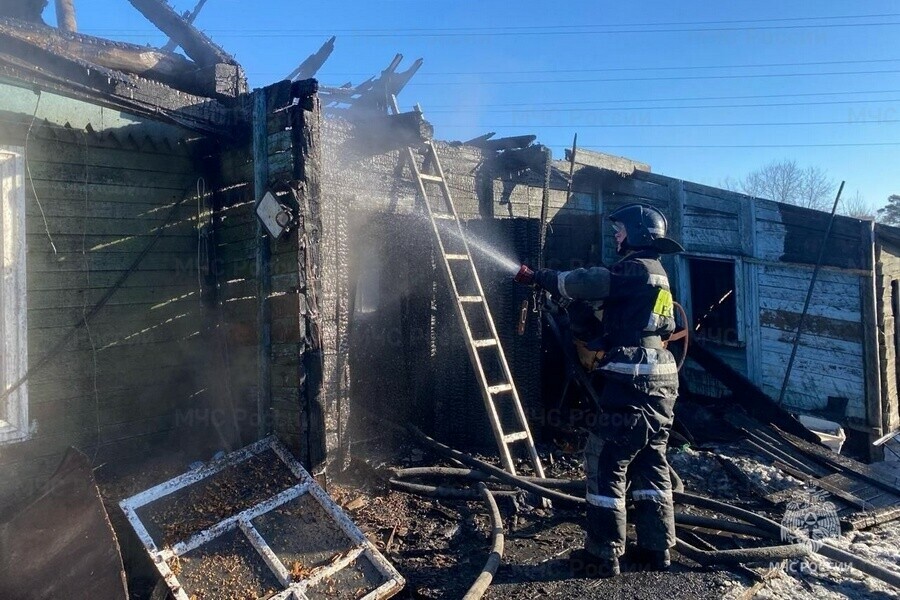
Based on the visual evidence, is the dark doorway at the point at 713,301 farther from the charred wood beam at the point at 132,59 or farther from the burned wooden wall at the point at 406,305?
the charred wood beam at the point at 132,59

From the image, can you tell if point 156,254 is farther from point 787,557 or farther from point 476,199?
point 787,557

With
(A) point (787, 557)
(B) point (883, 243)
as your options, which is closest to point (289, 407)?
(A) point (787, 557)

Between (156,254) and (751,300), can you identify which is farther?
(751,300)

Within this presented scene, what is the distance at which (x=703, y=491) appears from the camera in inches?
Answer: 213

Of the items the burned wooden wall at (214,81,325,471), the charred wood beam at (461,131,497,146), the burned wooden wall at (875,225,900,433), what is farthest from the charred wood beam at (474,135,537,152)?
the burned wooden wall at (875,225,900,433)

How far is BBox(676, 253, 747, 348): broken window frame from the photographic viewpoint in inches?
322

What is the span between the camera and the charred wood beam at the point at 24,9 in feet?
19.1

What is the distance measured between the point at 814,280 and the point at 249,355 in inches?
282

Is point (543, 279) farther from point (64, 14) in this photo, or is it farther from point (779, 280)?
point (64, 14)

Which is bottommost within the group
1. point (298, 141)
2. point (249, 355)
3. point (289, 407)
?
point (289, 407)

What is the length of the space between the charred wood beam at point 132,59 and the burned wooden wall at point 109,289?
0.59 m

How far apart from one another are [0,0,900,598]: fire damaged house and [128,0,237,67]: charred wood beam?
2.09 m

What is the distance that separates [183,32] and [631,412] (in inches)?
314
